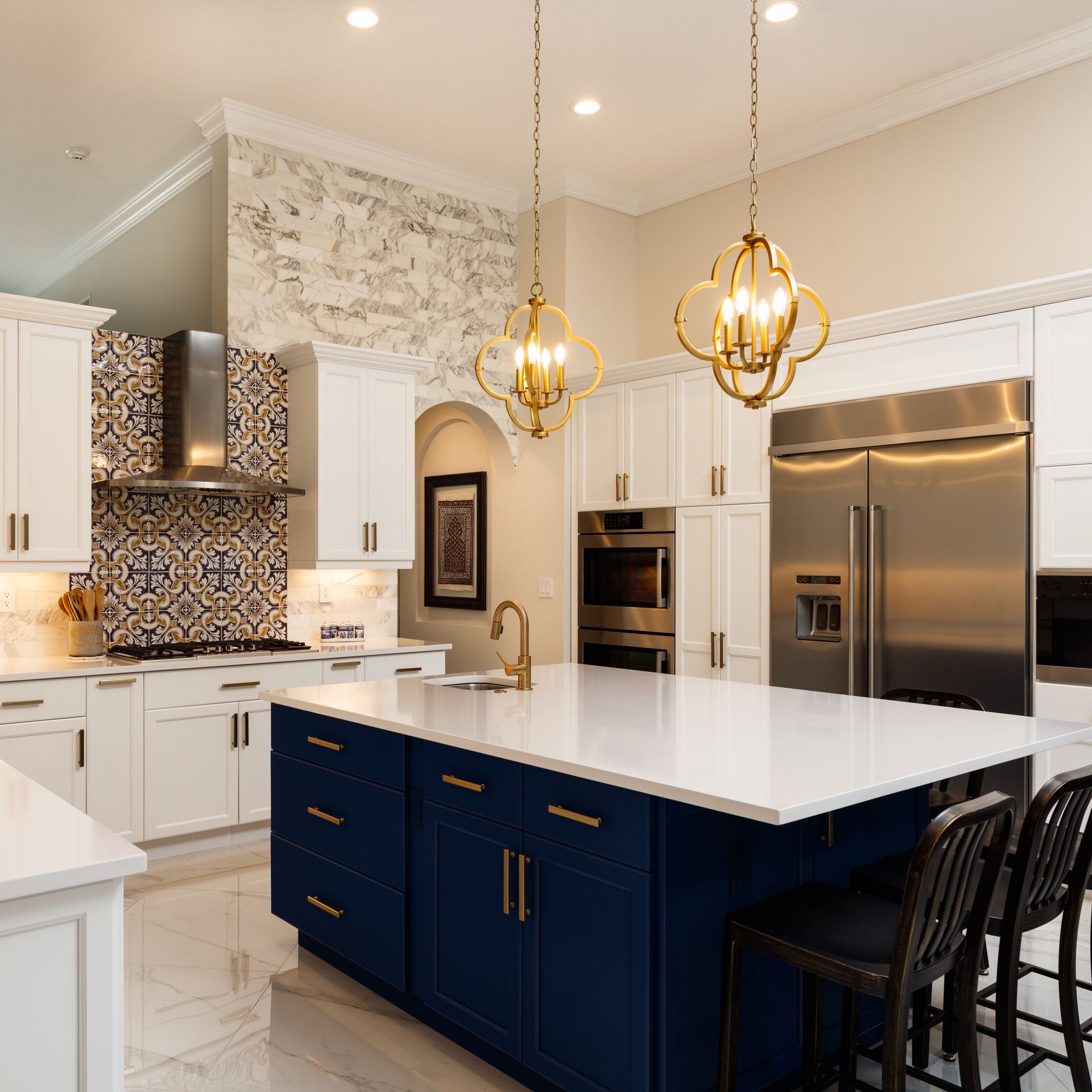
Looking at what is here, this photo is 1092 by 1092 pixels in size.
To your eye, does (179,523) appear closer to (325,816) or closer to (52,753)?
(52,753)

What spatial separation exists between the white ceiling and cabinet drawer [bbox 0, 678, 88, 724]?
2.79 meters

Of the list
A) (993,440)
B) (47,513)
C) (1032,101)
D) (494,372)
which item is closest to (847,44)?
(1032,101)

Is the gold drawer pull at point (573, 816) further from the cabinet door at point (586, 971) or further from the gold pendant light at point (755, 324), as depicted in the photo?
the gold pendant light at point (755, 324)

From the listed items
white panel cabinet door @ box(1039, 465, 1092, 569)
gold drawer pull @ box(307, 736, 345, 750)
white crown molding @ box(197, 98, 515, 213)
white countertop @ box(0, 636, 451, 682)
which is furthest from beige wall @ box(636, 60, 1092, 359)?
gold drawer pull @ box(307, 736, 345, 750)

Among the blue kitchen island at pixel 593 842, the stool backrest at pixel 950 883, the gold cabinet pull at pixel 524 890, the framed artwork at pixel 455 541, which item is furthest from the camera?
the framed artwork at pixel 455 541

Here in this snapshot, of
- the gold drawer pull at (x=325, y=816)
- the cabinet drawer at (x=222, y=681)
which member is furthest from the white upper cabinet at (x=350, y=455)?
the gold drawer pull at (x=325, y=816)

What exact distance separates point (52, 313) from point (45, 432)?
53 cm

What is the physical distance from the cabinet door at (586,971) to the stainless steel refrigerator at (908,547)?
96.5 inches

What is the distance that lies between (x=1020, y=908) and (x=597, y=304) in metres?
4.64

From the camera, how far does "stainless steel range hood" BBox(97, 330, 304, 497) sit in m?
4.70

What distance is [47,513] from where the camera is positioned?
14.2 ft

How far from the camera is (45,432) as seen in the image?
431cm

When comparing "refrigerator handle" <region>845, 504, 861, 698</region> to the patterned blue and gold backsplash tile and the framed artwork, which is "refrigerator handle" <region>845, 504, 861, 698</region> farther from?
the patterned blue and gold backsplash tile

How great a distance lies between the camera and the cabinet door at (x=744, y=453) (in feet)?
15.7
